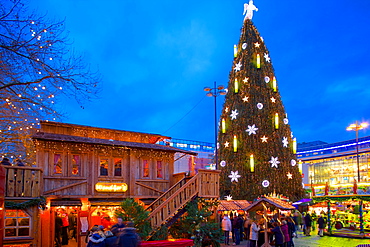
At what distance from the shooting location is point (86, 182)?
17.8 metres

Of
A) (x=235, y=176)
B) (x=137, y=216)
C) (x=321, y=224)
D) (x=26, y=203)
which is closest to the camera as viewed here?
(x=137, y=216)

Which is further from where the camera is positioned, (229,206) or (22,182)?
(229,206)

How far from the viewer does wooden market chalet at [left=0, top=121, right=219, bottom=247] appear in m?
15.3

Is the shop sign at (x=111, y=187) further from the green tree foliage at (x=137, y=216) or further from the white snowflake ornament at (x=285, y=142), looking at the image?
the white snowflake ornament at (x=285, y=142)

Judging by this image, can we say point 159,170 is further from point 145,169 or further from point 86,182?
point 86,182

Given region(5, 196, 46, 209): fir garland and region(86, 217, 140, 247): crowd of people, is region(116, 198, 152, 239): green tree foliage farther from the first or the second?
region(86, 217, 140, 247): crowd of people

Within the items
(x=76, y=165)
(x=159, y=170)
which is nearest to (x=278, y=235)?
(x=159, y=170)

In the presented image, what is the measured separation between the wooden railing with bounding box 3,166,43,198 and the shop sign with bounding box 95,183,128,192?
2.89 meters

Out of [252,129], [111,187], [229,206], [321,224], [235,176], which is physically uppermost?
[252,129]

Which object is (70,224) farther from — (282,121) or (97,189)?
(282,121)

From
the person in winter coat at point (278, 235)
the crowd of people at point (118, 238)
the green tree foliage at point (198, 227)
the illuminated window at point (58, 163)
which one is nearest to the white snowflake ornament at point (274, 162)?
the green tree foliage at point (198, 227)

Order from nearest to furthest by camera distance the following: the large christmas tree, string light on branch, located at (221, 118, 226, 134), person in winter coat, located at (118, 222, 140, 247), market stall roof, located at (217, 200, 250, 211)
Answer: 1. person in winter coat, located at (118, 222, 140, 247)
2. market stall roof, located at (217, 200, 250, 211)
3. the large christmas tree
4. string light on branch, located at (221, 118, 226, 134)

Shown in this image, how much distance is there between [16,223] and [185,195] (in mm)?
6990

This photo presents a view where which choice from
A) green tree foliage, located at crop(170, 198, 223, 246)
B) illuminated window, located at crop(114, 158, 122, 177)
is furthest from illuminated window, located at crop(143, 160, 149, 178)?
green tree foliage, located at crop(170, 198, 223, 246)
